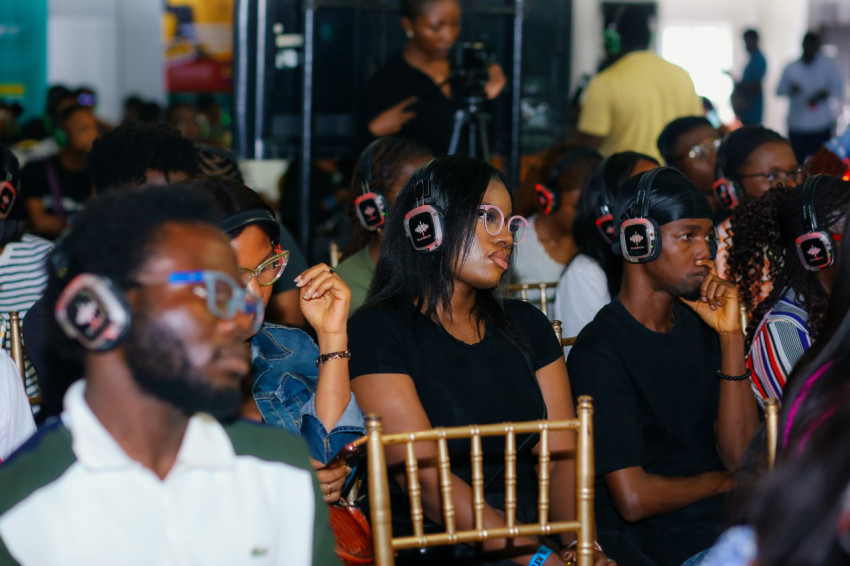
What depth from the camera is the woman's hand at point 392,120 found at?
4.09 meters

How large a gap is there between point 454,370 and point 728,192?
1776mm

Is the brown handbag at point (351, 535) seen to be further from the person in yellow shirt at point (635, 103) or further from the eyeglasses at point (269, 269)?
the person in yellow shirt at point (635, 103)

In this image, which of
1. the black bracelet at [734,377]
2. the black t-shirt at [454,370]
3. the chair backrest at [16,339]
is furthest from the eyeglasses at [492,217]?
the chair backrest at [16,339]

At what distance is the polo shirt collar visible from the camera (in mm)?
1259

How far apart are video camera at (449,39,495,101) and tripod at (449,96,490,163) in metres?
0.03

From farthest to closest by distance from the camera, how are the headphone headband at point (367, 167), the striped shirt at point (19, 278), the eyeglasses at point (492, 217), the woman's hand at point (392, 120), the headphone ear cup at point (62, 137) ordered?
the headphone ear cup at point (62, 137) < the woman's hand at point (392, 120) < the headphone headband at point (367, 167) < the striped shirt at point (19, 278) < the eyeglasses at point (492, 217)

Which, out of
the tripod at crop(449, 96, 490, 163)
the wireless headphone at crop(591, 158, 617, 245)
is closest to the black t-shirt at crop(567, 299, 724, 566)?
the wireless headphone at crop(591, 158, 617, 245)

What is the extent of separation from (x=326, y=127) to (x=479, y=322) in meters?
3.08

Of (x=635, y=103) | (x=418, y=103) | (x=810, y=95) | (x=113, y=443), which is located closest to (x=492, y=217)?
(x=113, y=443)

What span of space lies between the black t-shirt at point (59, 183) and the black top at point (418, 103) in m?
1.81

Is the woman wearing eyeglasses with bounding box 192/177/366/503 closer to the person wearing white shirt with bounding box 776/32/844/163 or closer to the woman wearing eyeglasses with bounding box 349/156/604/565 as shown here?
the woman wearing eyeglasses with bounding box 349/156/604/565

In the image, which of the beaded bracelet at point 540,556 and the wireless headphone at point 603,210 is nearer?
the beaded bracelet at point 540,556

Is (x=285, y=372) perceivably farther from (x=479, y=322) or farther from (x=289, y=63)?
(x=289, y=63)

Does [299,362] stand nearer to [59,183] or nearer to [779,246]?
[779,246]
